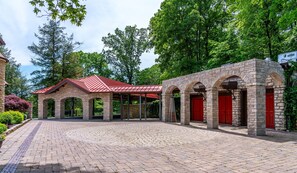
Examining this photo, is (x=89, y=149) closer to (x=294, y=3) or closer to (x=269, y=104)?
(x=269, y=104)

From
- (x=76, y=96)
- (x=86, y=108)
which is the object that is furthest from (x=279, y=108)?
(x=76, y=96)

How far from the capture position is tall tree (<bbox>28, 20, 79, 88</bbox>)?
1182 inches

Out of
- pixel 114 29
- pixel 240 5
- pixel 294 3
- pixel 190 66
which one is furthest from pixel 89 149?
pixel 114 29

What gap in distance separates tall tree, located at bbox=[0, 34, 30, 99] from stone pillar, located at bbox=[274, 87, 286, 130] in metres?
35.3

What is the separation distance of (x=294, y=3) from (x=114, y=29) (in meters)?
29.8

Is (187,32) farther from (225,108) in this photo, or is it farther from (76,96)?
(76,96)

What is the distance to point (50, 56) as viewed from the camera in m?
30.2

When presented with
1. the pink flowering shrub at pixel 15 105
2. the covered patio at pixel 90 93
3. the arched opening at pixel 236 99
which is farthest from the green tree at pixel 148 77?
the arched opening at pixel 236 99

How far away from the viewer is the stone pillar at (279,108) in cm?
1135

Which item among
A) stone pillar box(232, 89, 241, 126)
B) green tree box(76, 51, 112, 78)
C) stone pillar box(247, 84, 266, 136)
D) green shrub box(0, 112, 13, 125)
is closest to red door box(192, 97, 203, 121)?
stone pillar box(232, 89, 241, 126)

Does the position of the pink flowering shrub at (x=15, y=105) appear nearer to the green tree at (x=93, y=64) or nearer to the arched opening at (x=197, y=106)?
the arched opening at (x=197, y=106)

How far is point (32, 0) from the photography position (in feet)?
18.8

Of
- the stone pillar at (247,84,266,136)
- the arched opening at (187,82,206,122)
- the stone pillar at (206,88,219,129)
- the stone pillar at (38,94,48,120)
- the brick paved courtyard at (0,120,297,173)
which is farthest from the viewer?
the stone pillar at (38,94,48,120)

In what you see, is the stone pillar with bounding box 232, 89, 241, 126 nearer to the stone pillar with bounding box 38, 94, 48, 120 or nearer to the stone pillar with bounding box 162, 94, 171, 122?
the stone pillar with bounding box 162, 94, 171, 122
